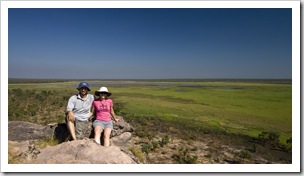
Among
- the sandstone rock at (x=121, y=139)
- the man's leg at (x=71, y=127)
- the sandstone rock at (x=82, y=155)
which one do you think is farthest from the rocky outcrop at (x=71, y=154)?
the sandstone rock at (x=121, y=139)

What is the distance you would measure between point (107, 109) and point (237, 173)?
3.45 m

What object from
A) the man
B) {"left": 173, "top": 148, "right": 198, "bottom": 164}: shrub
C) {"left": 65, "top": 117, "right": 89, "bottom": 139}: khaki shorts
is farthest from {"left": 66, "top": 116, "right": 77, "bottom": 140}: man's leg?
{"left": 173, "top": 148, "right": 198, "bottom": 164}: shrub

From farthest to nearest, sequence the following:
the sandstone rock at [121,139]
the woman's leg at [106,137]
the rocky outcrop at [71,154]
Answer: the sandstone rock at [121,139] → the woman's leg at [106,137] → the rocky outcrop at [71,154]

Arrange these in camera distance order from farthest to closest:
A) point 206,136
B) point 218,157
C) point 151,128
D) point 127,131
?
point 151,128 → point 206,136 → point 218,157 → point 127,131

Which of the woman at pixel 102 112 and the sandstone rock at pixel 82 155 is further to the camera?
the woman at pixel 102 112

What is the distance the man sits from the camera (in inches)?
214

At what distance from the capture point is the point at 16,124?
648 centimetres

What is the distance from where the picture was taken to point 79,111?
5.62m

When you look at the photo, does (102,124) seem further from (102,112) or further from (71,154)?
(71,154)

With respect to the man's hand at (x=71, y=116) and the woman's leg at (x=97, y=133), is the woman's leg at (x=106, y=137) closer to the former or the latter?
the woman's leg at (x=97, y=133)

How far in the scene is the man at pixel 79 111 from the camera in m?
5.45

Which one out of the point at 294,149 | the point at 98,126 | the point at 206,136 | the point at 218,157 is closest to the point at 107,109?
the point at 98,126

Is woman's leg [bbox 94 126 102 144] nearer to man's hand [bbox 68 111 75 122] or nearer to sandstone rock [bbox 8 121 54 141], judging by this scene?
man's hand [bbox 68 111 75 122]

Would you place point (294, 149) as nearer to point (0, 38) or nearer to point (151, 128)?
point (0, 38)
